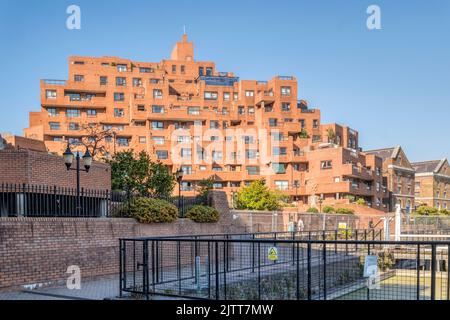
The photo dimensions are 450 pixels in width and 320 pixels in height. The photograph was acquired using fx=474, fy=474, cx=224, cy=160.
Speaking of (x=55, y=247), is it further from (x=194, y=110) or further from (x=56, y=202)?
(x=194, y=110)

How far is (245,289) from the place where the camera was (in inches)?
504

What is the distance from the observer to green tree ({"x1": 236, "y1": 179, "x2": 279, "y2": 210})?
4831cm

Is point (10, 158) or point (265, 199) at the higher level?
point (10, 158)

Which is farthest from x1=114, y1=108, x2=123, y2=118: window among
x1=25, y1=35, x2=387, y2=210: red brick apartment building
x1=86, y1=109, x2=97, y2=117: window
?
x1=86, y1=109, x2=97, y2=117: window

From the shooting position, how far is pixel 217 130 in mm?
68000

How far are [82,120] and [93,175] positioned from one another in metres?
50.0

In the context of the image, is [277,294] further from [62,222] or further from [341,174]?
[341,174]

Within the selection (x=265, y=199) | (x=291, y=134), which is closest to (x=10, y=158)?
(x=265, y=199)

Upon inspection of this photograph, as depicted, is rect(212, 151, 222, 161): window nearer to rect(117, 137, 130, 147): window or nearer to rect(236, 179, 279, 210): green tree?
rect(117, 137, 130, 147): window

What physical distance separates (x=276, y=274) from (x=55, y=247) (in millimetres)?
6470

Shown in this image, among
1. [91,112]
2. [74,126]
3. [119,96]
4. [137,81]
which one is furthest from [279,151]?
[74,126]

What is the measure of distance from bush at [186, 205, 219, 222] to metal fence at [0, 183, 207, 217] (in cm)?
283

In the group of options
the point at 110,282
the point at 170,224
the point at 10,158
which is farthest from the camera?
the point at 170,224
